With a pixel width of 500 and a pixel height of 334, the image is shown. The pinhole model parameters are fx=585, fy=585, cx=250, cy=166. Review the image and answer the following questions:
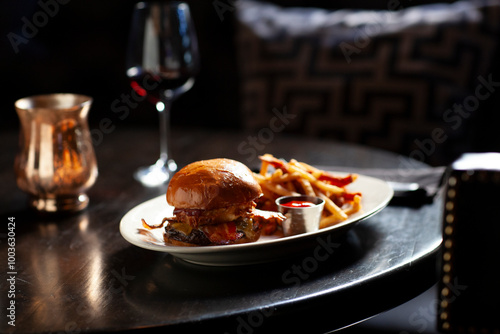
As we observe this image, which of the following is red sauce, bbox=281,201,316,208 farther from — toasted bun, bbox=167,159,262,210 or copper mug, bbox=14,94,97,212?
copper mug, bbox=14,94,97,212

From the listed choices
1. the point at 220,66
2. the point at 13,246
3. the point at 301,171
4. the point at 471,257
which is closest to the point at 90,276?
the point at 13,246

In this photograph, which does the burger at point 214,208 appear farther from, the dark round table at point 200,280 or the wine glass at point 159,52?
the wine glass at point 159,52

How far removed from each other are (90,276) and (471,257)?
69cm

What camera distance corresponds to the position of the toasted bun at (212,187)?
102cm

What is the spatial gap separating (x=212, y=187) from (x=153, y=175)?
0.68 meters

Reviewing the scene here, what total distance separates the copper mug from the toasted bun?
0.40m

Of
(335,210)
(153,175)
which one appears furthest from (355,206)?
(153,175)

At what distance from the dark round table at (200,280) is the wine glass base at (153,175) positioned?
196 millimetres

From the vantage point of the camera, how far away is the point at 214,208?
1032 mm

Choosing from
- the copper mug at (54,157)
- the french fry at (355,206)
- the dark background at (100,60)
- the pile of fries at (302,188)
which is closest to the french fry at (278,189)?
the pile of fries at (302,188)

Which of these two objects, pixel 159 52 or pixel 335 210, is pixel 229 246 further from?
pixel 159 52

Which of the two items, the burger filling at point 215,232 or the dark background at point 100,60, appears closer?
the burger filling at point 215,232

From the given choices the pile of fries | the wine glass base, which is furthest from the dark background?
the pile of fries

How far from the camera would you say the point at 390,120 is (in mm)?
2635
